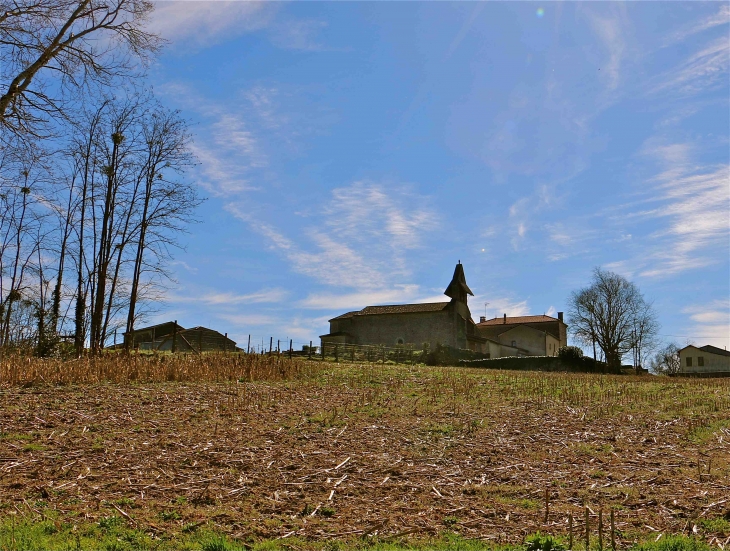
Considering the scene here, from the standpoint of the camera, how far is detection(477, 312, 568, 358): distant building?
7575cm

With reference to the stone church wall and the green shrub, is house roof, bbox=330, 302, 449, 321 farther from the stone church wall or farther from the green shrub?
the green shrub

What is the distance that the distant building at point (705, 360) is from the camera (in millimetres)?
85688

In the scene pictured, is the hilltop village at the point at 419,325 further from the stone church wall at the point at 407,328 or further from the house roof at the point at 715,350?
the house roof at the point at 715,350

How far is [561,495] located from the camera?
337 inches

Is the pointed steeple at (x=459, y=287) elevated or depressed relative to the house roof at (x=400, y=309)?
elevated

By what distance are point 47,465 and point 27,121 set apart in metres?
6.91

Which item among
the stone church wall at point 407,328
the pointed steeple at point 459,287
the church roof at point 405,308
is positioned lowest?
the stone church wall at point 407,328

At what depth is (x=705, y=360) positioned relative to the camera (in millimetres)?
86938

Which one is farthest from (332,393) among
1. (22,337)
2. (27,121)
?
(22,337)

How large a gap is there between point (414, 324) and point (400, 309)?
7.40ft

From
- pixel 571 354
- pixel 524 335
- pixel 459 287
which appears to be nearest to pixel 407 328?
pixel 459 287

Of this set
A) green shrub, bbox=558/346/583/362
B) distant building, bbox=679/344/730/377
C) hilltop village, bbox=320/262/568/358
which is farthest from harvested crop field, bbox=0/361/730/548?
distant building, bbox=679/344/730/377

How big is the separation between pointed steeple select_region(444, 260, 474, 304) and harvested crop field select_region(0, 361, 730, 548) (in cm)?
4994

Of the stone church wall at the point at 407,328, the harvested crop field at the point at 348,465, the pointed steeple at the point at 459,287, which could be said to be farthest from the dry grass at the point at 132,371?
the pointed steeple at the point at 459,287
